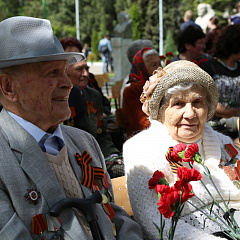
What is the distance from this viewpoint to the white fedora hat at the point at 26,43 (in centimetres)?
160

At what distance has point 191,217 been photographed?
225 cm

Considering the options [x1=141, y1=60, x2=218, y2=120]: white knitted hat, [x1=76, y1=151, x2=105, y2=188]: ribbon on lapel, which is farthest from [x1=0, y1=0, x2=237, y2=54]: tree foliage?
[x1=76, y1=151, x2=105, y2=188]: ribbon on lapel

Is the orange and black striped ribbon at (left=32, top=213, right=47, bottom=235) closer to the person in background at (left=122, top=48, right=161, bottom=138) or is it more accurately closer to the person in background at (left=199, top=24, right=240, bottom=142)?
the person in background at (left=122, top=48, right=161, bottom=138)

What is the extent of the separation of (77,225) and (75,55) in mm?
761

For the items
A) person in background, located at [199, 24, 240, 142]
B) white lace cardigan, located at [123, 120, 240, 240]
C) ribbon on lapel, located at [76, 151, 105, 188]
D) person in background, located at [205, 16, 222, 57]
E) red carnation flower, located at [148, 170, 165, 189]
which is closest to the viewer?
red carnation flower, located at [148, 170, 165, 189]

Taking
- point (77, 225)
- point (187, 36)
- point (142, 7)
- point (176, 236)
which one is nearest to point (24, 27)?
point (77, 225)

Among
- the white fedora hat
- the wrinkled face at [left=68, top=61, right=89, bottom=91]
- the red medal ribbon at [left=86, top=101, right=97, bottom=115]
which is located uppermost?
the white fedora hat

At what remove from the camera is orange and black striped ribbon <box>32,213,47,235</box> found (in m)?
1.56

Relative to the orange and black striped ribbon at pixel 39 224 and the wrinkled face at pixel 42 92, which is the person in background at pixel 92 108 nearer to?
the wrinkled face at pixel 42 92

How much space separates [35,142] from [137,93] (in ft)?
9.97

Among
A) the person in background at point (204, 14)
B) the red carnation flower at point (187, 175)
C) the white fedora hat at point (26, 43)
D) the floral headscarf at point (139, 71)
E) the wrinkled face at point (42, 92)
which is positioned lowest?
the person in background at point (204, 14)

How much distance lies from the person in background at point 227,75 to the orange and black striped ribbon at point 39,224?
295 cm

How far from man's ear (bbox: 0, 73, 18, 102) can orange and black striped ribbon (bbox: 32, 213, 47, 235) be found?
50 cm

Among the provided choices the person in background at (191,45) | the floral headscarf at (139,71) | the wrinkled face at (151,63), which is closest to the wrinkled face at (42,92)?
the floral headscarf at (139,71)
